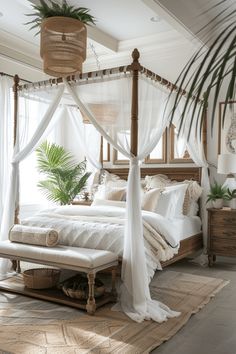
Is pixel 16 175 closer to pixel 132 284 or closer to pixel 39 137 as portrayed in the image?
pixel 39 137

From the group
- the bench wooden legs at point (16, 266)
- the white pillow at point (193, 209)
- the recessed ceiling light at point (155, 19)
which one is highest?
the recessed ceiling light at point (155, 19)

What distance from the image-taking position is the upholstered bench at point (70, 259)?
3260 millimetres

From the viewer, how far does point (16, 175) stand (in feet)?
14.7

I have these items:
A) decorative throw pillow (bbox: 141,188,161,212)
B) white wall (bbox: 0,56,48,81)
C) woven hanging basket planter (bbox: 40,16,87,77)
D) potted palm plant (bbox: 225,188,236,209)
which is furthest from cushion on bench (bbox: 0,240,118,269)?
white wall (bbox: 0,56,48,81)

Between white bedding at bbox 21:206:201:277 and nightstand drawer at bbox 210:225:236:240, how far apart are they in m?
0.71

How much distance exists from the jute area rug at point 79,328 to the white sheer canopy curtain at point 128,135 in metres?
0.17

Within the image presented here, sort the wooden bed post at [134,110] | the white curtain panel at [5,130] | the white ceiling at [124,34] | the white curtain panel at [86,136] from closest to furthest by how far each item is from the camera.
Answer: the wooden bed post at [134,110]
the white ceiling at [124,34]
the white curtain panel at [86,136]
the white curtain panel at [5,130]

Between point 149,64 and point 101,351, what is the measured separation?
15.3 ft

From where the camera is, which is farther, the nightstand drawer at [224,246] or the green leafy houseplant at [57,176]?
the green leafy houseplant at [57,176]

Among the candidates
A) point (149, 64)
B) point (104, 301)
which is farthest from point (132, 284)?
point (149, 64)

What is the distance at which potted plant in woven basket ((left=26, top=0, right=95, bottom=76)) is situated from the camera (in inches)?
134

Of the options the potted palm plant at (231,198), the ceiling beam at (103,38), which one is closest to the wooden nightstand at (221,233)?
the potted palm plant at (231,198)

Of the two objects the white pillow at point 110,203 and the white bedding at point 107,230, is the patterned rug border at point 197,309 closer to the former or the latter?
the white bedding at point 107,230

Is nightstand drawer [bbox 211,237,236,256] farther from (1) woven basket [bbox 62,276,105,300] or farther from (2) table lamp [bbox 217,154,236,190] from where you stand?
(1) woven basket [bbox 62,276,105,300]
